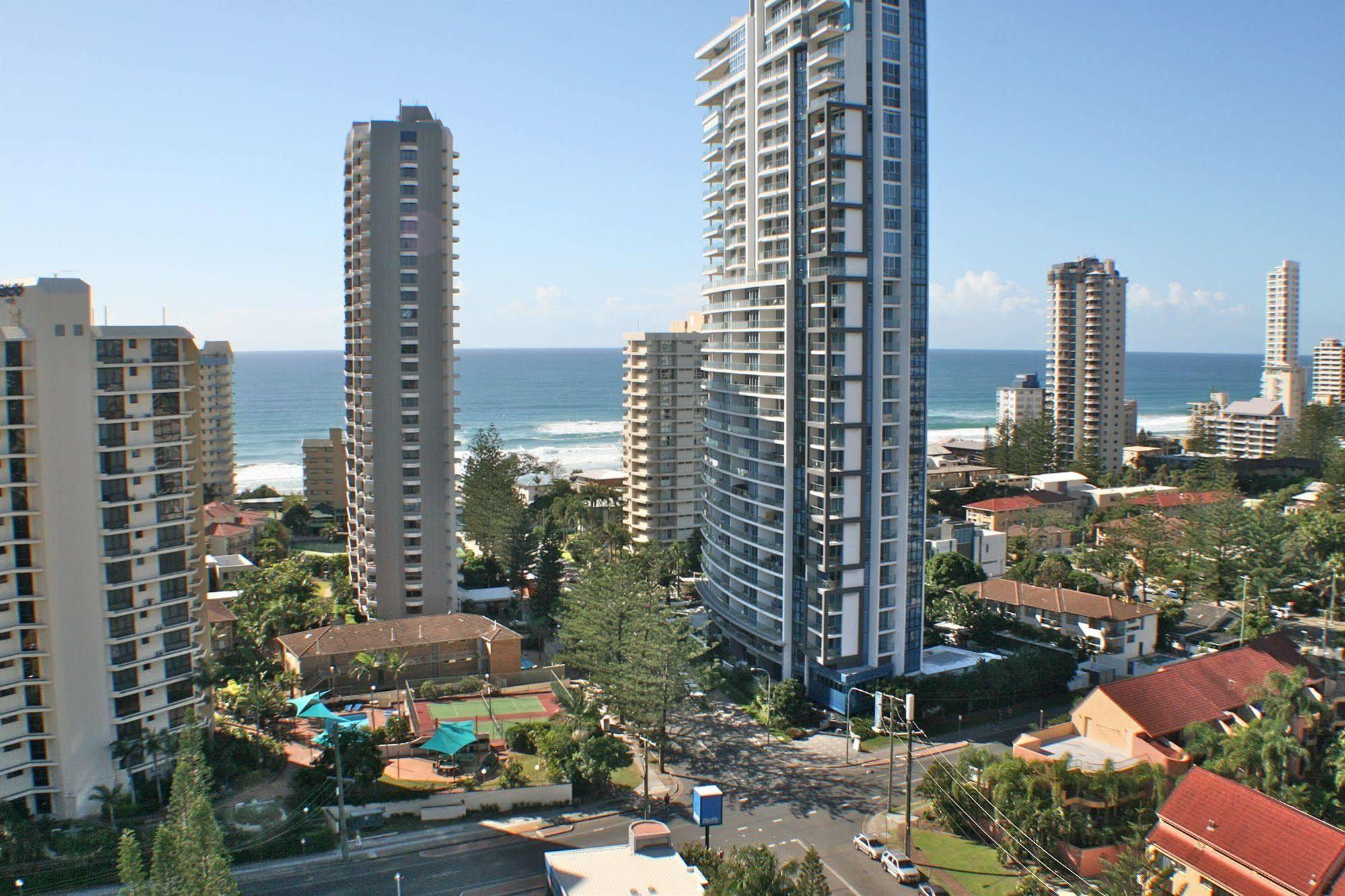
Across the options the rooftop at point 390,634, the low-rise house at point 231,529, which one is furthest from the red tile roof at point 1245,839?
the low-rise house at point 231,529

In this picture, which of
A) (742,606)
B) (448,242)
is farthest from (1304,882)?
(448,242)

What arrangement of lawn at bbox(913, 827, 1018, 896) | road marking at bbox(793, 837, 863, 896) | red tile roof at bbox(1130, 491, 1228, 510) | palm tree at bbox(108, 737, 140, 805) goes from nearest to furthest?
road marking at bbox(793, 837, 863, 896)
lawn at bbox(913, 827, 1018, 896)
palm tree at bbox(108, 737, 140, 805)
red tile roof at bbox(1130, 491, 1228, 510)

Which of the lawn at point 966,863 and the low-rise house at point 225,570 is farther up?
the low-rise house at point 225,570

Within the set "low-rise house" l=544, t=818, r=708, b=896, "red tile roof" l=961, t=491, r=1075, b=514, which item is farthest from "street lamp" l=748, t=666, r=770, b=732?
"red tile roof" l=961, t=491, r=1075, b=514

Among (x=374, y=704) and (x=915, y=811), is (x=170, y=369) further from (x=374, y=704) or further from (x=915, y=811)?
(x=915, y=811)

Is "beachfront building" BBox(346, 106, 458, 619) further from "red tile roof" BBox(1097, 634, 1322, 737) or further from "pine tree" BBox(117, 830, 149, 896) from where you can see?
"red tile roof" BBox(1097, 634, 1322, 737)

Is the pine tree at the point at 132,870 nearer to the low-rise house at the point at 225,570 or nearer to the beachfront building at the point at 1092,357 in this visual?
the low-rise house at the point at 225,570
